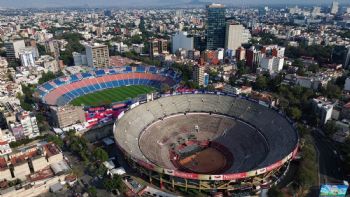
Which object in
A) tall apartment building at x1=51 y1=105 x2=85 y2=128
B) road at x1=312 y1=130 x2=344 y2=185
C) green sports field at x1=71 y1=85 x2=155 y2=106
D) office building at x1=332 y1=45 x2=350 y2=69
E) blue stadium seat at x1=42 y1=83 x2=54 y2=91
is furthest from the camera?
office building at x1=332 y1=45 x2=350 y2=69

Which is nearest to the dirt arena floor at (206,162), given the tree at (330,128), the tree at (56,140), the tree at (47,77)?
the tree at (330,128)

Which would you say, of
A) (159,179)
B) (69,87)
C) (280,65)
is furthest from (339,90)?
(69,87)

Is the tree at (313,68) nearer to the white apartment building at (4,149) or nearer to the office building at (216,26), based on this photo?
the office building at (216,26)

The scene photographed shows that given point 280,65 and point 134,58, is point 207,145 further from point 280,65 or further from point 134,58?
point 134,58

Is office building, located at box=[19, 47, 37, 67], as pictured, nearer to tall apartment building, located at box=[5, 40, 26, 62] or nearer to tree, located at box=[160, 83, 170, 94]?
tall apartment building, located at box=[5, 40, 26, 62]

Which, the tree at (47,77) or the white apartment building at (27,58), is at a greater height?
the white apartment building at (27,58)

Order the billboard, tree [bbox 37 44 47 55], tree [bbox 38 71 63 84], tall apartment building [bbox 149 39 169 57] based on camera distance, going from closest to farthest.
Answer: the billboard
tree [bbox 38 71 63 84]
tall apartment building [bbox 149 39 169 57]
tree [bbox 37 44 47 55]

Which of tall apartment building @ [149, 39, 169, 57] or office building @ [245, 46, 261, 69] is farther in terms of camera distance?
tall apartment building @ [149, 39, 169, 57]

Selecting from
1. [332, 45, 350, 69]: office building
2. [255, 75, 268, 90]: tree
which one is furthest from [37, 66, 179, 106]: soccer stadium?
[332, 45, 350, 69]: office building

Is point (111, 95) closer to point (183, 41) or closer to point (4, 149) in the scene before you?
point (4, 149)
